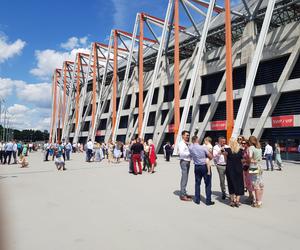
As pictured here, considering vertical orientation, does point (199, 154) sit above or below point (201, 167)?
above

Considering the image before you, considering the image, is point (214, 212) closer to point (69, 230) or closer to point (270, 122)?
point (69, 230)

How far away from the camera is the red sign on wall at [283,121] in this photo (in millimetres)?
23822

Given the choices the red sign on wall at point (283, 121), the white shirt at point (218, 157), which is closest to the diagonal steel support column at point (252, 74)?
the red sign on wall at point (283, 121)

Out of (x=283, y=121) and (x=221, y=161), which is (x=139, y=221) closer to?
(x=221, y=161)

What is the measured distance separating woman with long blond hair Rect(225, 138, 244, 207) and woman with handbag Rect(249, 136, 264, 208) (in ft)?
0.99

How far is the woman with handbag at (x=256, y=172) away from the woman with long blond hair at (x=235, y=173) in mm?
302

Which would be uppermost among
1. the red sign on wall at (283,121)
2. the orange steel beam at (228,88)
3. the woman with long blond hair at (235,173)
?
the orange steel beam at (228,88)

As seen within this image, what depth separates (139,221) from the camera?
562 centimetres

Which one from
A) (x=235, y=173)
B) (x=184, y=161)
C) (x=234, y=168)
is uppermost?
(x=184, y=161)

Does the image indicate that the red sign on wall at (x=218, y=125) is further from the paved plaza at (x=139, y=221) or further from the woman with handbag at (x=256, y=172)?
the woman with handbag at (x=256, y=172)

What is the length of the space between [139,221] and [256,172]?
3137 millimetres

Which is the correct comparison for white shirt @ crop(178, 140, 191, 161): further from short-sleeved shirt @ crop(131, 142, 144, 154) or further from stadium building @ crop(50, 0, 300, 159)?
stadium building @ crop(50, 0, 300, 159)

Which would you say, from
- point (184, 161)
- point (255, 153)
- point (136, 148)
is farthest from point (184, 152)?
point (136, 148)

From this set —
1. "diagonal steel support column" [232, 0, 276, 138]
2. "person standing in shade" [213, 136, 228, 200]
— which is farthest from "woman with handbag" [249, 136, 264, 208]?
"diagonal steel support column" [232, 0, 276, 138]
